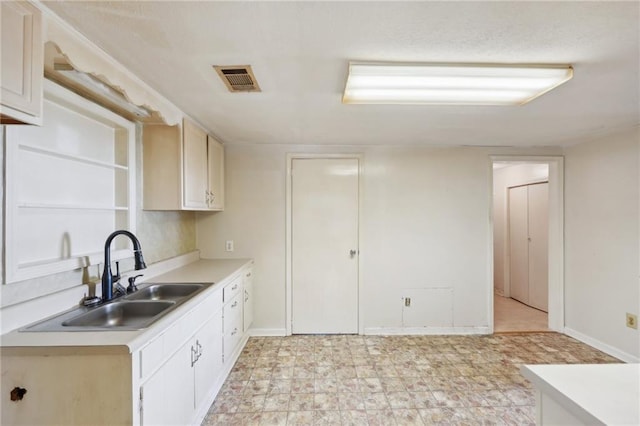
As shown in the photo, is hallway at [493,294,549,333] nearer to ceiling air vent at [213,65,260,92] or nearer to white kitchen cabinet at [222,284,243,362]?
white kitchen cabinet at [222,284,243,362]

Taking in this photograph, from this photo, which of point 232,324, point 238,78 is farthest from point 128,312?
point 238,78

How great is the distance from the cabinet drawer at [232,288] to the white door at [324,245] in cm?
74

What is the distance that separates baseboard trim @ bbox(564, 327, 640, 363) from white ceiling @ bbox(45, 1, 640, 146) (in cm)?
226

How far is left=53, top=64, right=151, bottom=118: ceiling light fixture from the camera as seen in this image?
1416 millimetres

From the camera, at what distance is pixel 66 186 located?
63.3 inches

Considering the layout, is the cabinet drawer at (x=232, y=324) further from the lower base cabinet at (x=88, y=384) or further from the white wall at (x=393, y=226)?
the lower base cabinet at (x=88, y=384)

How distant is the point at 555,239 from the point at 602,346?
116cm

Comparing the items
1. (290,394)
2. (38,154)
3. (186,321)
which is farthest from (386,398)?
(38,154)

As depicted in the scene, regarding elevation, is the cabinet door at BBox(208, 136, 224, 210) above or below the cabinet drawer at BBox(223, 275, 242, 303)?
above

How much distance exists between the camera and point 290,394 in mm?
2205

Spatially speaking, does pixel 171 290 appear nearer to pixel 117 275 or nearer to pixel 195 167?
pixel 117 275

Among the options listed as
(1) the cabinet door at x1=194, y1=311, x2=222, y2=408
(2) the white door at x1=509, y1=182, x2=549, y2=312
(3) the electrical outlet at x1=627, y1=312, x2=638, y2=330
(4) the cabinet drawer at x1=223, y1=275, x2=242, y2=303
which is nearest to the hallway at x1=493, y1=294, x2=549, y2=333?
(2) the white door at x1=509, y1=182, x2=549, y2=312

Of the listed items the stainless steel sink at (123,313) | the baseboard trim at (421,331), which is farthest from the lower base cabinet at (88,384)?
the baseboard trim at (421,331)

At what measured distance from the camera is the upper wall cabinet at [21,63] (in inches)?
36.6
